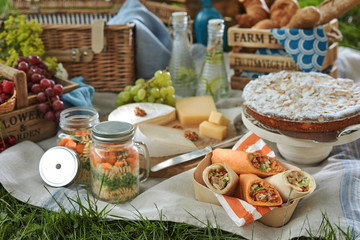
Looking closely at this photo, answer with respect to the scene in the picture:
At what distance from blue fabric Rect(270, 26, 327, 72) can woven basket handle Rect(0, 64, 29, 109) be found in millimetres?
1355

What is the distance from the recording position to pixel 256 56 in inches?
94.7

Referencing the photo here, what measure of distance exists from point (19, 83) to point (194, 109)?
0.83 metres

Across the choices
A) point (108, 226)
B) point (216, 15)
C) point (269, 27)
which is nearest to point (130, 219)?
point (108, 226)

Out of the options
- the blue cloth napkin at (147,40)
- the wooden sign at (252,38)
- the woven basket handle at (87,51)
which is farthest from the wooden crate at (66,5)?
the wooden sign at (252,38)

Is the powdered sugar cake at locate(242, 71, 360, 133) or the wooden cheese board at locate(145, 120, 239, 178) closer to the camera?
the powdered sugar cake at locate(242, 71, 360, 133)

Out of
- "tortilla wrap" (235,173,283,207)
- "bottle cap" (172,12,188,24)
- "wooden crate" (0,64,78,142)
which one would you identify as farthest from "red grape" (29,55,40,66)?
"tortilla wrap" (235,173,283,207)

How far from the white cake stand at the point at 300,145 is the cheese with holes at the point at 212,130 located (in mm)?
150

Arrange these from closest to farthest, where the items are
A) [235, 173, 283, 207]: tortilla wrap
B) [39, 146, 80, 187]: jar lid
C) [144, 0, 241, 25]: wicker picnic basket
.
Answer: [235, 173, 283, 207]: tortilla wrap
[39, 146, 80, 187]: jar lid
[144, 0, 241, 25]: wicker picnic basket

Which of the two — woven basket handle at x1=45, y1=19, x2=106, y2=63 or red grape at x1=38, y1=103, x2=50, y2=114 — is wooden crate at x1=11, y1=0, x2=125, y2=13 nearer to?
woven basket handle at x1=45, y1=19, x2=106, y2=63

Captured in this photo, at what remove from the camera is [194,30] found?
3.29 meters

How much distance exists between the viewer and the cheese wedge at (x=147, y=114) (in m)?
1.92

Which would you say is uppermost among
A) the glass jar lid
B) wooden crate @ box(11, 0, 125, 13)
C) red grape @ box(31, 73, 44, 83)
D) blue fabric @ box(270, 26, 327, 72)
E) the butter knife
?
wooden crate @ box(11, 0, 125, 13)

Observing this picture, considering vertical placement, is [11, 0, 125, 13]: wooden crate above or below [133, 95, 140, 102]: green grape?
above

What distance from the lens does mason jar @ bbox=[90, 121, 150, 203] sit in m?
1.39
